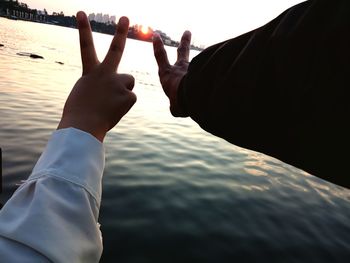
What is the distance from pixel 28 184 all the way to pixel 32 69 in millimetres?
28978

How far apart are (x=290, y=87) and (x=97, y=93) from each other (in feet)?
3.38

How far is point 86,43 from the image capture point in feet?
5.78

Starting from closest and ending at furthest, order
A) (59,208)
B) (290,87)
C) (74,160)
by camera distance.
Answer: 1. (290,87)
2. (59,208)
3. (74,160)

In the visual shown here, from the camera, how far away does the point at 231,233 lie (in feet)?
21.0

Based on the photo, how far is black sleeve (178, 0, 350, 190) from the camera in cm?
78

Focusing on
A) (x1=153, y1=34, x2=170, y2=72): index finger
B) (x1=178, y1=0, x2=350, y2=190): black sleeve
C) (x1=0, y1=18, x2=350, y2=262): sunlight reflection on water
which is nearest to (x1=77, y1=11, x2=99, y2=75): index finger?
(x1=153, y1=34, x2=170, y2=72): index finger

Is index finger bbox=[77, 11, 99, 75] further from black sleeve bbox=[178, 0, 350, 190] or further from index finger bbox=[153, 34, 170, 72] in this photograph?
black sleeve bbox=[178, 0, 350, 190]

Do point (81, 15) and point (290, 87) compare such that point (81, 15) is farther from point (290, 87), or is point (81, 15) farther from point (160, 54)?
point (290, 87)

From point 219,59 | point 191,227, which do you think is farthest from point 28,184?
point 191,227

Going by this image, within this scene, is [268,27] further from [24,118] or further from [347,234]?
[24,118]

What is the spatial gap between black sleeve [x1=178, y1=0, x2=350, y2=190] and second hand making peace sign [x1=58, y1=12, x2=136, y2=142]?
605mm

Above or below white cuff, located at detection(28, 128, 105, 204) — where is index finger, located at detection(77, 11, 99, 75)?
above

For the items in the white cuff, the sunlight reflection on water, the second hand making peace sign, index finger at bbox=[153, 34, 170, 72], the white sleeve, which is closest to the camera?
the white sleeve

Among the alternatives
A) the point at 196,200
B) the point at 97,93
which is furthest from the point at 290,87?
the point at 196,200
